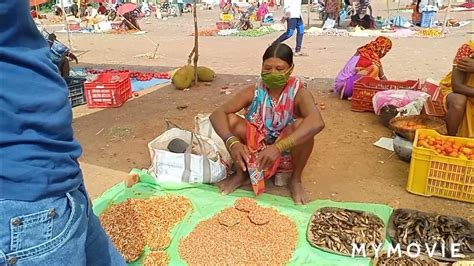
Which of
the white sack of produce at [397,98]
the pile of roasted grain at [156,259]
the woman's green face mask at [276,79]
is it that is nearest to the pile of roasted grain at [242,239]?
the pile of roasted grain at [156,259]

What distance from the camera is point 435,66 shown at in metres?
8.73

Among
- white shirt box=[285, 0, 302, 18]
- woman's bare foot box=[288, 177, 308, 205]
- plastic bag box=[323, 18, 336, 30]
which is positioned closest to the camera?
woman's bare foot box=[288, 177, 308, 205]

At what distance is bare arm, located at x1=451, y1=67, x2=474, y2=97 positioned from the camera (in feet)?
12.1

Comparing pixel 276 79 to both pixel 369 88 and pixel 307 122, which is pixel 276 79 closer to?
pixel 307 122

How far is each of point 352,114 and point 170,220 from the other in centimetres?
343

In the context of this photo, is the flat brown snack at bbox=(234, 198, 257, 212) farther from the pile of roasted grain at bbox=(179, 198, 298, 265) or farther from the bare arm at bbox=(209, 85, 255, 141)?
the bare arm at bbox=(209, 85, 255, 141)

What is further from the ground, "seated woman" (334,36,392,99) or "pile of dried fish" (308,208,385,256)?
"seated woman" (334,36,392,99)

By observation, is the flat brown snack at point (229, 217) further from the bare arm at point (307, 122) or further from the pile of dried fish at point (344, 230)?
the bare arm at point (307, 122)

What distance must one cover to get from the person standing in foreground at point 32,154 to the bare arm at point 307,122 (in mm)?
2095

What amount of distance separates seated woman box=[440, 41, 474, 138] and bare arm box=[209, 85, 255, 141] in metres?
1.88

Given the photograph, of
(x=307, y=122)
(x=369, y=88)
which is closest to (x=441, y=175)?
(x=307, y=122)

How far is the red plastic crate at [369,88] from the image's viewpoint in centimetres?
543

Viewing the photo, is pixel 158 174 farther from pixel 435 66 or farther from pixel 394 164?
pixel 435 66

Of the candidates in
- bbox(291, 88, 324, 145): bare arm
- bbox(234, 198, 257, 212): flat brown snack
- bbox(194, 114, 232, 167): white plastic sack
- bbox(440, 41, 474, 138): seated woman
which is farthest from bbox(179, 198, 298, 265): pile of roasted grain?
bbox(440, 41, 474, 138): seated woman
